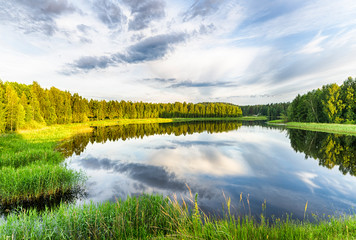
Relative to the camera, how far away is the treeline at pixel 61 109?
3254 centimetres

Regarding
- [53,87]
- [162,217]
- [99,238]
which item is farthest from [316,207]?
[53,87]

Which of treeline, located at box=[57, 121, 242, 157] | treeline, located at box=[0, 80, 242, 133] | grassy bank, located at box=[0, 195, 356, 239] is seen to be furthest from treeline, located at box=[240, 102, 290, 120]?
grassy bank, located at box=[0, 195, 356, 239]

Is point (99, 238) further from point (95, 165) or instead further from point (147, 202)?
point (95, 165)

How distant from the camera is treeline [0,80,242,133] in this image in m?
32.5

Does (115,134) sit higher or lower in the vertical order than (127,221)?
lower

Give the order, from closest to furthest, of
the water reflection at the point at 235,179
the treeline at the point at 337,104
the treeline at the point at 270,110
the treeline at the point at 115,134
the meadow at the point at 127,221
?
the meadow at the point at 127,221 < the water reflection at the point at 235,179 < the treeline at the point at 115,134 < the treeline at the point at 337,104 < the treeline at the point at 270,110

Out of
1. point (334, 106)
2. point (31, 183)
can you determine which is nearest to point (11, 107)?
point (31, 183)

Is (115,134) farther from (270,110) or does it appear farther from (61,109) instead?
(270,110)

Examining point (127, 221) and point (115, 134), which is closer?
point (127, 221)

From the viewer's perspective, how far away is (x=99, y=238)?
5242mm

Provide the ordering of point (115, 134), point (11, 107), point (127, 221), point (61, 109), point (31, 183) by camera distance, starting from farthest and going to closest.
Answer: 1. point (61, 109)
2. point (115, 134)
3. point (11, 107)
4. point (31, 183)
5. point (127, 221)

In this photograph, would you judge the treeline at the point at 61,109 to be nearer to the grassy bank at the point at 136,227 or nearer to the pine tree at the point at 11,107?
the pine tree at the point at 11,107

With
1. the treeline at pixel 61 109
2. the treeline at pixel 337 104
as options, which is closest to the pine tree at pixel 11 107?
the treeline at pixel 61 109

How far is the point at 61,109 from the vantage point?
2202 inches
